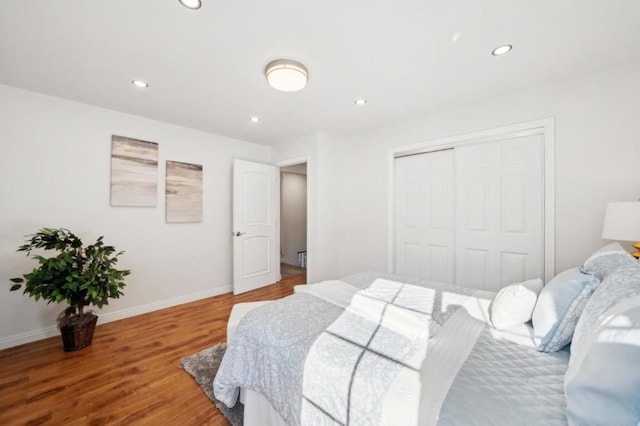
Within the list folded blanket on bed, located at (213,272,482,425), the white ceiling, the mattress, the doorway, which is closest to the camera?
the mattress

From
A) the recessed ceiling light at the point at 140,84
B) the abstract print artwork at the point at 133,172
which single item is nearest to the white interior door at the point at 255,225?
→ the abstract print artwork at the point at 133,172

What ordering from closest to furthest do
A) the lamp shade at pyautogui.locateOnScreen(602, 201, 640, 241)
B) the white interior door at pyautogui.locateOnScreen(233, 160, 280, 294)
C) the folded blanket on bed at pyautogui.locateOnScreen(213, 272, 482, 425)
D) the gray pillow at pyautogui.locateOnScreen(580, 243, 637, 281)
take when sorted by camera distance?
the folded blanket on bed at pyautogui.locateOnScreen(213, 272, 482, 425) < the gray pillow at pyautogui.locateOnScreen(580, 243, 637, 281) < the lamp shade at pyautogui.locateOnScreen(602, 201, 640, 241) < the white interior door at pyautogui.locateOnScreen(233, 160, 280, 294)

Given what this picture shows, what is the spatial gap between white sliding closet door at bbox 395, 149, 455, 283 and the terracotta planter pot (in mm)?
3306

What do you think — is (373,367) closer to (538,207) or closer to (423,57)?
(423,57)

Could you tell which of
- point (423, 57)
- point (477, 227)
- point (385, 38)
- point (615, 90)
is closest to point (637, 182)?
point (615, 90)

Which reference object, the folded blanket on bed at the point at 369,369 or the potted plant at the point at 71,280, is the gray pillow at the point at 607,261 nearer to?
the folded blanket on bed at the point at 369,369

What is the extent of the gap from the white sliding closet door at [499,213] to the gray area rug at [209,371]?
8.11 ft

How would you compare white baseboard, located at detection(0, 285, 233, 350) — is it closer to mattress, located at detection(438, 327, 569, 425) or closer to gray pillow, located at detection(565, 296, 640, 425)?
mattress, located at detection(438, 327, 569, 425)

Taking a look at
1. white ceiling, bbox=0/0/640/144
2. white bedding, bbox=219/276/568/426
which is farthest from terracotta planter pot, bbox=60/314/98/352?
white ceiling, bbox=0/0/640/144

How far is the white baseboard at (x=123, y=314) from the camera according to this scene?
2334mm

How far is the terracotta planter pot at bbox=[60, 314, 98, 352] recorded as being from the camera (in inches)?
87.4

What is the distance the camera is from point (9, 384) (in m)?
1.80

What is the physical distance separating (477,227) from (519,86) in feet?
4.55

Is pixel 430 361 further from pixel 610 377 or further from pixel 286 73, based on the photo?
pixel 286 73
